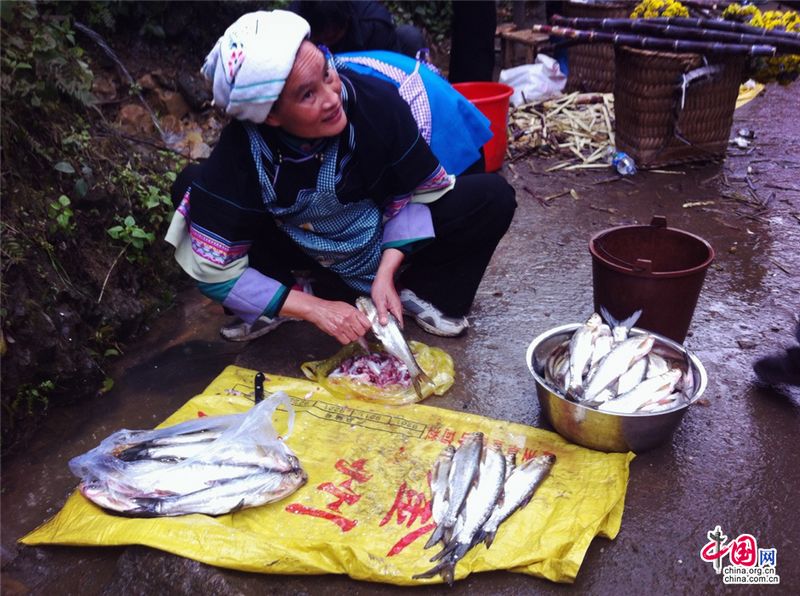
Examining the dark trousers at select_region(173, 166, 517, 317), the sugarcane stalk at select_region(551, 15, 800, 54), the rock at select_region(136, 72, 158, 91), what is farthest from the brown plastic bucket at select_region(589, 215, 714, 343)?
the rock at select_region(136, 72, 158, 91)

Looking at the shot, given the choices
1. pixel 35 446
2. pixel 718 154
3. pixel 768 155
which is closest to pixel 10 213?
pixel 35 446

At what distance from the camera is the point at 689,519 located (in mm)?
2330

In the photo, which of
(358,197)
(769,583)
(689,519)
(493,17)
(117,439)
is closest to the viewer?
(769,583)

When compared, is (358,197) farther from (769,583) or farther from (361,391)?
(769,583)

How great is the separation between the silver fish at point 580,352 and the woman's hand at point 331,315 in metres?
0.93

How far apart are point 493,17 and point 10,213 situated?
4.88m

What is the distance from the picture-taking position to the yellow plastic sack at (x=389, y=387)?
A: 10.1 feet

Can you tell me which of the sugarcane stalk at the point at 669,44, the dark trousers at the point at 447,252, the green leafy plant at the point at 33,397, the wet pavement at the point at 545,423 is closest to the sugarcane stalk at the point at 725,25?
the sugarcane stalk at the point at 669,44

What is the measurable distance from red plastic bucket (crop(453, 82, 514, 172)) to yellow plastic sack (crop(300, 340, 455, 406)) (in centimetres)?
240

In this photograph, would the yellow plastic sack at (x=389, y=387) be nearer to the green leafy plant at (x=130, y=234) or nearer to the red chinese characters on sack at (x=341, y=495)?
the red chinese characters on sack at (x=341, y=495)

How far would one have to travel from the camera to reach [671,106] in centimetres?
530

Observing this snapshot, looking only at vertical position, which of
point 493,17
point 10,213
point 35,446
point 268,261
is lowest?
point 35,446

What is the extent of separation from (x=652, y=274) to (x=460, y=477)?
4.04ft

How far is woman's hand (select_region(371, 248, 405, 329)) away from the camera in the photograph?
3.00m
